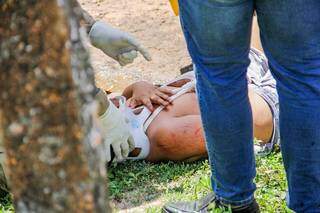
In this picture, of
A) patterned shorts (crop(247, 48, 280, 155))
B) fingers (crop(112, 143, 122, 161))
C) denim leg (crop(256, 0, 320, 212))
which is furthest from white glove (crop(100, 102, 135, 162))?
denim leg (crop(256, 0, 320, 212))

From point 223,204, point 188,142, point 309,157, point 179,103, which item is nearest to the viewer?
point 309,157

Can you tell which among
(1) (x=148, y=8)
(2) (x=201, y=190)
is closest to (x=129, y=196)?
(2) (x=201, y=190)

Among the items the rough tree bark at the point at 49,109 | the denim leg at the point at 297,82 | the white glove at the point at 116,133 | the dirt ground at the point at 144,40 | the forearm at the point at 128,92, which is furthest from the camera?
the dirt ground at the point at 144,40

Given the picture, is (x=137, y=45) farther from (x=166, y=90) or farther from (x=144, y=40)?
(x=144, y=40)

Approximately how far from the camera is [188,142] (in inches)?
122

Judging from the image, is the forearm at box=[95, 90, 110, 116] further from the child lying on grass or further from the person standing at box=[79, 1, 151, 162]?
the child lying on grass

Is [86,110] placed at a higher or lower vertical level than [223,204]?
higher

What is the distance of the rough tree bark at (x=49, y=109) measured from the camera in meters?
0.89

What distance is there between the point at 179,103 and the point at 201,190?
680 millimetres

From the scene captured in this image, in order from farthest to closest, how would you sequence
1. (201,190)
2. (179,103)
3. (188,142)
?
(179,103), (188,142), (201,190)

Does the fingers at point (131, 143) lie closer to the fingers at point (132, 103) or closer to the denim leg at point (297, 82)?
the fingers at point (132, 103)

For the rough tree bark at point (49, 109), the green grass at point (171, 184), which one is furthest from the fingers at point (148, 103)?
the rough tree bark at point (49, 109)

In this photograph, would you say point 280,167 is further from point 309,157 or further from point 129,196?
point 309,157

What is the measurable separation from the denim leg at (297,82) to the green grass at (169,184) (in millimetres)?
408
